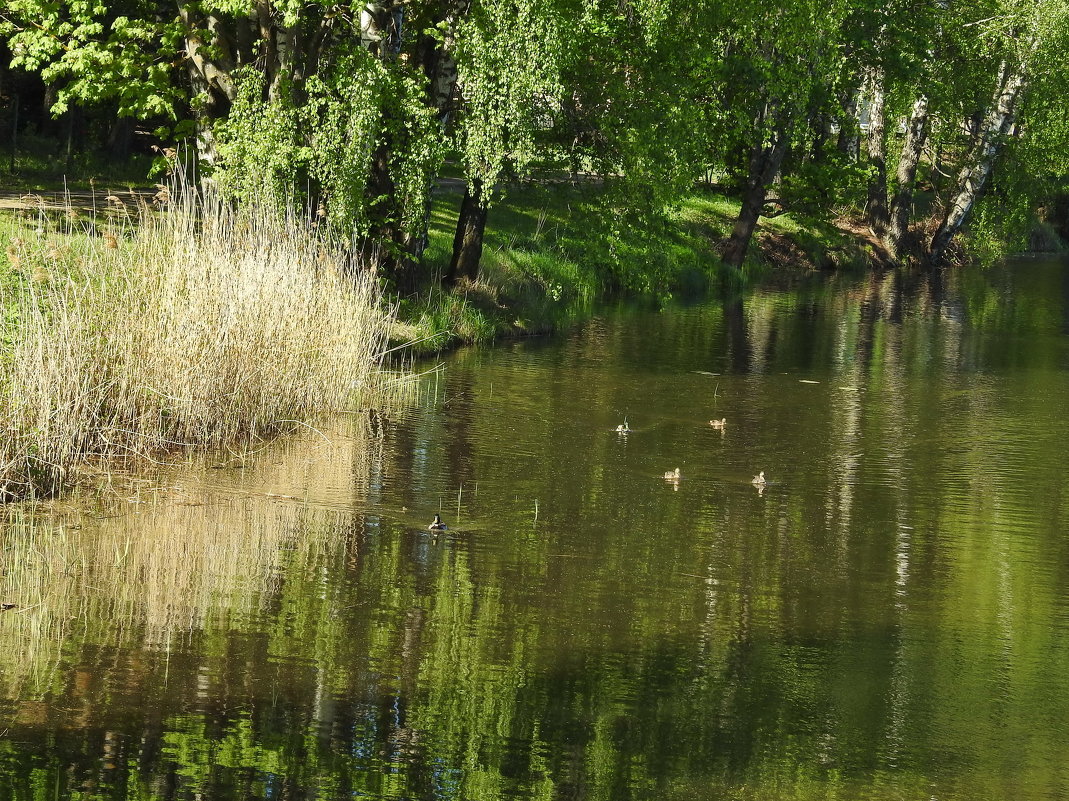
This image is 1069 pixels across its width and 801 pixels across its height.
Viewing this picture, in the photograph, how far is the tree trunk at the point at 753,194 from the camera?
3609cm

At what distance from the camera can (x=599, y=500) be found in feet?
42.6

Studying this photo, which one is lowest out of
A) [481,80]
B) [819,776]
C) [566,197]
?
[819,776]

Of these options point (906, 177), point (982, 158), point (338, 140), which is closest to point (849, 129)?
point (906, 177)

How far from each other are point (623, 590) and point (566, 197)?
13458 millimetres

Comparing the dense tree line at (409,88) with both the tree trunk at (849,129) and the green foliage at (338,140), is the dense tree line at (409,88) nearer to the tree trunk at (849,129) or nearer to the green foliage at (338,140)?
the green foliage at (338,140)

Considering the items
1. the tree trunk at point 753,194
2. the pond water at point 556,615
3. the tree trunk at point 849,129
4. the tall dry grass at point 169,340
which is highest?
the tree trunk at point 849,129

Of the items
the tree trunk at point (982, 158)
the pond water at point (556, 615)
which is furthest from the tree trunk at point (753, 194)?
the pond water at point (556, 615)

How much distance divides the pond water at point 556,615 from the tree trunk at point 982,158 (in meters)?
25.9

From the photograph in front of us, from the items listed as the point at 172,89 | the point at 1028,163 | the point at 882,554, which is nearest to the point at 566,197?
the point at 172,89

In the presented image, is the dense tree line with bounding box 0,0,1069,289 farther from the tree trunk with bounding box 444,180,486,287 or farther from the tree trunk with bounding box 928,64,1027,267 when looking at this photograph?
the tree trunk with bounding box 928,64,1027,267

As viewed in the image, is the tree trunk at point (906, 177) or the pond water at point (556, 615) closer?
the pond water at point (556, 615)

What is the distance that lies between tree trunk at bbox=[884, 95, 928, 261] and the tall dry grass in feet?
100

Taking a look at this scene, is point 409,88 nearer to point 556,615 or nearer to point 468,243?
point 468,243

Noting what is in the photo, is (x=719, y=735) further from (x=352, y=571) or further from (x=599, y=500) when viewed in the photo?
(x=599, y=500)
